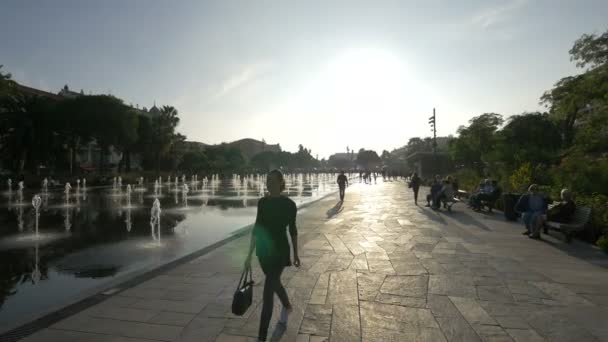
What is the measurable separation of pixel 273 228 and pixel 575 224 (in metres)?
7.94

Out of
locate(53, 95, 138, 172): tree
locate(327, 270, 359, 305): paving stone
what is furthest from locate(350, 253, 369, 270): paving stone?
locate(53, 95, 138, 172): tree

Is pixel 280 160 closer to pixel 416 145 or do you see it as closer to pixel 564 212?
pixel 416 145

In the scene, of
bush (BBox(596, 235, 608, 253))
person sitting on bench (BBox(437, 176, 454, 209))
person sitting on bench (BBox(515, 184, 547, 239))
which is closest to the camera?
bush (BBox(596, 235, 608, 253))

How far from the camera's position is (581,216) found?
7773mm

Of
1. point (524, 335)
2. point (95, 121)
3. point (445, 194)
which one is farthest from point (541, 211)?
point (95, 121)

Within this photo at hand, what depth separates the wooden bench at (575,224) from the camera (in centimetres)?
750

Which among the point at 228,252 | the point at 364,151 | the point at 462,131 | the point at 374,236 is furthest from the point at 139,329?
the point at 364,151

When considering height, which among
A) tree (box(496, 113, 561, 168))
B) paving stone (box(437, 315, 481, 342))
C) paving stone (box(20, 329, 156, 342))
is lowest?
paving stone (box(437, 315, 481, 342))

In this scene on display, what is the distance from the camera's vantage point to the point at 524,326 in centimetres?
363

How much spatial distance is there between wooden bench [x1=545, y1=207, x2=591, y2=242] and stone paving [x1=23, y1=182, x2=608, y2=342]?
1.03 feet

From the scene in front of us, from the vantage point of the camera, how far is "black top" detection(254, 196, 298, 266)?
10.4ft

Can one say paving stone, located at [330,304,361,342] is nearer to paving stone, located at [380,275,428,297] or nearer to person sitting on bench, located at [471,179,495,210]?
paving stone, located at [380,275,428,297]

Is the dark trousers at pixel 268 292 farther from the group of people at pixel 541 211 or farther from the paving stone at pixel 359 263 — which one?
the group of people at pixel 541 211

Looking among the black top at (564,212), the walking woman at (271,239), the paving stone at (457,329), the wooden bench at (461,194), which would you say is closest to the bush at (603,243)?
the black top at (564,212)
